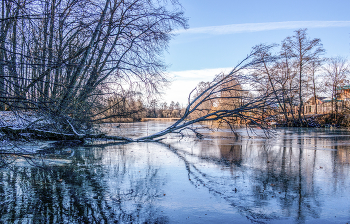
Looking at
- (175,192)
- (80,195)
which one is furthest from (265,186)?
(80,195)

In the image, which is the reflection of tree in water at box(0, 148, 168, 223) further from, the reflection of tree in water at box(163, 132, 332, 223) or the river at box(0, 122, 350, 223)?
the reflection of tree in water at box(163, 132, 332, 223)

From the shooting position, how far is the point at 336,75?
42281 mm

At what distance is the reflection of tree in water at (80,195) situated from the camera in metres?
4.18

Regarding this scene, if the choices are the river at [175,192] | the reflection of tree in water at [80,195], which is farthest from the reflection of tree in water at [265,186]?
the reflection of tree in water at [80,195]

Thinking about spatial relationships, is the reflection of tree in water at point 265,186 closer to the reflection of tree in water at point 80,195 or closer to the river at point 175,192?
the river at point 175,192

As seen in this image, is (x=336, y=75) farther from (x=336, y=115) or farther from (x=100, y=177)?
(x=100, y=177)

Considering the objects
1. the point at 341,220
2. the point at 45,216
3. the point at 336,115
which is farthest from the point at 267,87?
the point at 336,115

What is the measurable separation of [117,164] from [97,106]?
3.86m

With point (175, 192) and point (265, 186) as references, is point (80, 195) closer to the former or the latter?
point (175, 192)

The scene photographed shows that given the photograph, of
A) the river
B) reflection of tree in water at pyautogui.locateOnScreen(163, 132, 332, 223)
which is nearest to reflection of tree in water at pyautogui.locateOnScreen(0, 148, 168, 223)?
the river

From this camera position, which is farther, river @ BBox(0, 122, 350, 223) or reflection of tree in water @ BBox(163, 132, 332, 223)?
reflection of tree in water @ BBox(163, 132, 332, 223)

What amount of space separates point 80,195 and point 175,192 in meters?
1.82

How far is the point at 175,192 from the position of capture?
550 centimetres

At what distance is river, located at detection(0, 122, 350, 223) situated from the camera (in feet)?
14.0
